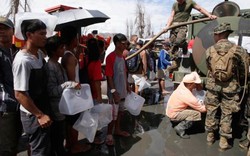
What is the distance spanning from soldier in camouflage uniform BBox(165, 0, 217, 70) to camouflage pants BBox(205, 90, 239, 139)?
4.76 ft

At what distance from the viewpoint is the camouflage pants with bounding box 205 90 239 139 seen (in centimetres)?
362

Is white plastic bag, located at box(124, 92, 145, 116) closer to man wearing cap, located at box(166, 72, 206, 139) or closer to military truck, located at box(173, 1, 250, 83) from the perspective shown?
man wearing cap, located at box(166, 72, 206, 139)

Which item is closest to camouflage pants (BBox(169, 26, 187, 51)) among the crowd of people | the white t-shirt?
the crowd of people

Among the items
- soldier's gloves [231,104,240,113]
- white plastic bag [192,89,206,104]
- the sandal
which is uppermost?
soldier's gloves [231,104,240,113]

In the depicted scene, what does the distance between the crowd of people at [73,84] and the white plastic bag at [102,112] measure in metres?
0.23

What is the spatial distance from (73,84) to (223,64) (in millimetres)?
2098

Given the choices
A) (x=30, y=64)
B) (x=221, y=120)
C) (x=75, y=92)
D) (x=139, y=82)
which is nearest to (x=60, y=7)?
(x=139, y=82)

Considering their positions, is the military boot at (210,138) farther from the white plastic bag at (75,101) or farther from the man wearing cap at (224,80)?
the white plastic bag at (75,101)

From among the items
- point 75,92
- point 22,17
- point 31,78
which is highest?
point 22,17

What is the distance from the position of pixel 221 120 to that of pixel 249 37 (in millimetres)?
1424

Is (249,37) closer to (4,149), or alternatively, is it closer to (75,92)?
(75,92)

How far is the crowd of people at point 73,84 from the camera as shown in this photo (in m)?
2.33

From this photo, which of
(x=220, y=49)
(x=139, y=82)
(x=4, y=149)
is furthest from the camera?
(x=139, y=82)

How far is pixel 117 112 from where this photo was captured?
3963mm
